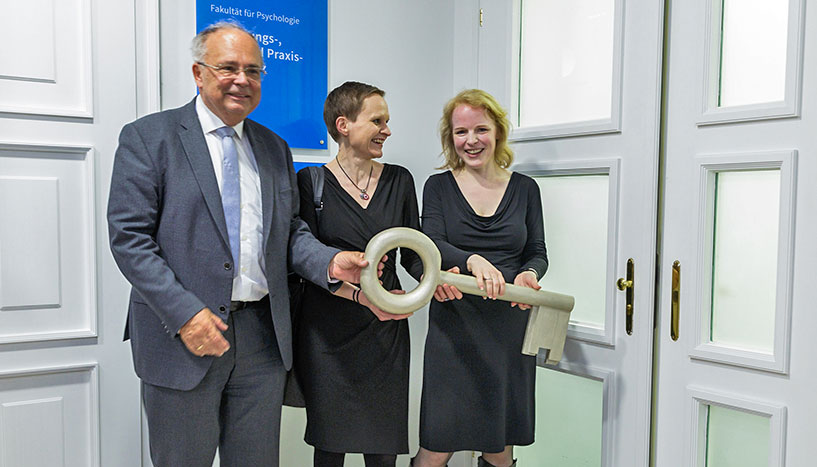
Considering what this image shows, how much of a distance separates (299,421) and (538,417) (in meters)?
0.89

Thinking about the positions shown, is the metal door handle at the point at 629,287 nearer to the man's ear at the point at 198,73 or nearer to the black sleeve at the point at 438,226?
the black sleeve at the point at 438,226

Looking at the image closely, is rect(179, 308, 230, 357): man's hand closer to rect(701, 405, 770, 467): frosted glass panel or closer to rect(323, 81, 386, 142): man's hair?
rect(323, 81, 386, 142): man's hair

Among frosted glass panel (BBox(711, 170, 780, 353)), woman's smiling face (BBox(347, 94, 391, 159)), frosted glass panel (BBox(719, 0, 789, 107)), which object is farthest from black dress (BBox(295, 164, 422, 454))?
frosted glass panel (BBox(719, 0, 789, 107))

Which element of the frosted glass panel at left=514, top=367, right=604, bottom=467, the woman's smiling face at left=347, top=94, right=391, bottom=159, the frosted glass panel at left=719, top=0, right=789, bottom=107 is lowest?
the frosted glass panel at left=514, top=367, right=604, bottom=467

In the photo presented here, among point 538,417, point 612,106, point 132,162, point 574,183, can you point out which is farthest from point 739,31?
point 132,162

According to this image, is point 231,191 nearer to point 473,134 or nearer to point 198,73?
point 198,73

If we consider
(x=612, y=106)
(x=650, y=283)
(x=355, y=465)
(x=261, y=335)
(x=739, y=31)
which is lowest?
(x=355, y=465)

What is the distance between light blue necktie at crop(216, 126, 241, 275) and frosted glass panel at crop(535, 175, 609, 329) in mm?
1136

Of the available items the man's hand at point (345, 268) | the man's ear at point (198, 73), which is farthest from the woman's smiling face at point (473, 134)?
the man's ear at point (198, 73)

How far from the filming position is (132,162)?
4.98ft

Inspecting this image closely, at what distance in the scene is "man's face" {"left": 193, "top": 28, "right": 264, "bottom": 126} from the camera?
1.58 metres

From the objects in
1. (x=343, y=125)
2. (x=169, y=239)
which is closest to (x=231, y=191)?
(x=169, y=239)

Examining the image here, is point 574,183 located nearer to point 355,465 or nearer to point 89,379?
point 355,465

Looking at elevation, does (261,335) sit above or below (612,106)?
below
